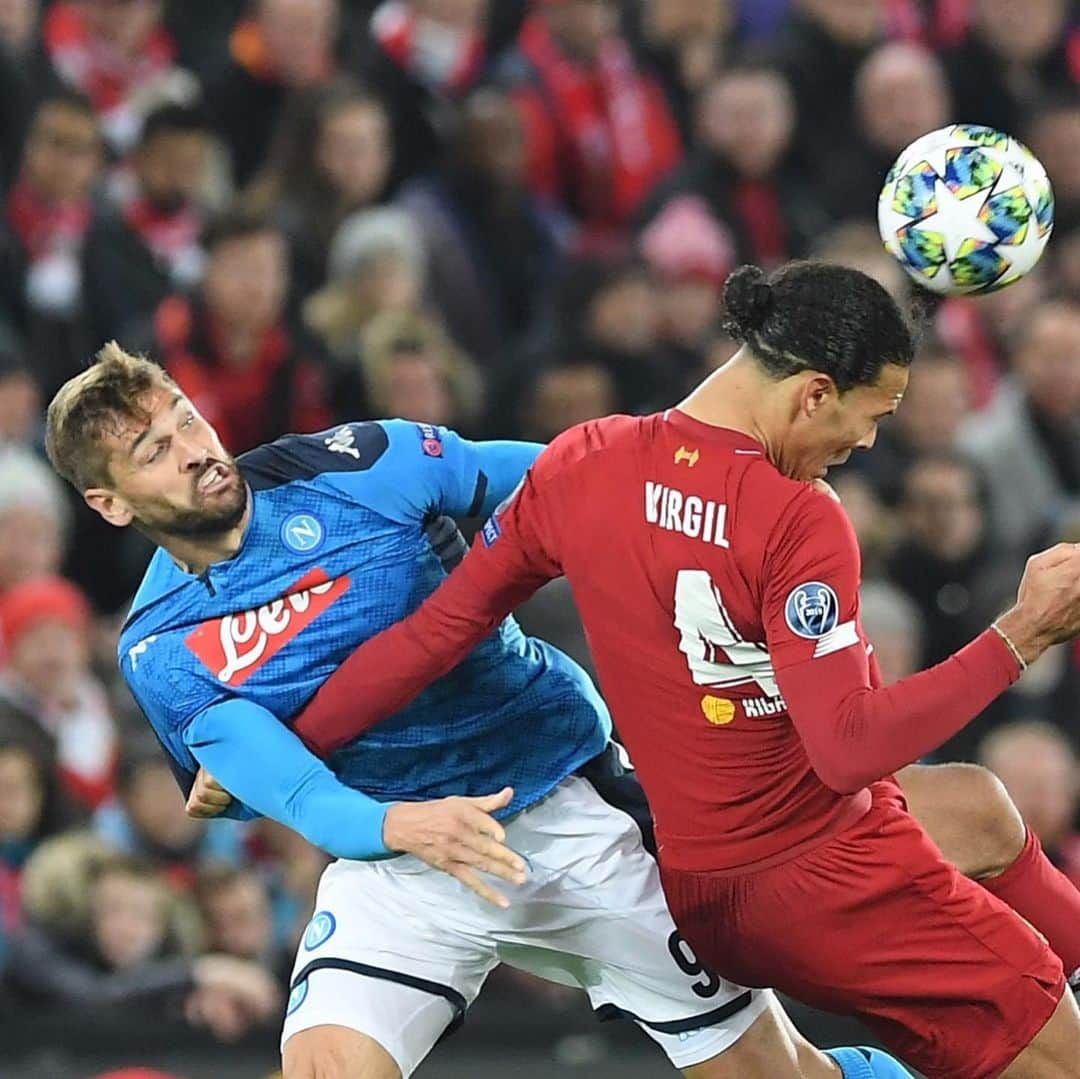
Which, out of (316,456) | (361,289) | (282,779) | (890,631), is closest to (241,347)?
(361,289)

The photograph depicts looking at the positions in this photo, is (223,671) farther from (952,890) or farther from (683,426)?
(952,890)

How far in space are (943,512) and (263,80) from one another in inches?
101

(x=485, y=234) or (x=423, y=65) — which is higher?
(x=423, y=65)

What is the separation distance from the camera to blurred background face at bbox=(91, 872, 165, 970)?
598 cm

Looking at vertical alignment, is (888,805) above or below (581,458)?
below

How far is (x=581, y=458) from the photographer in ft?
12.5

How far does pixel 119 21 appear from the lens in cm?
757

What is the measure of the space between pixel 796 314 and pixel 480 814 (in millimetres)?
889

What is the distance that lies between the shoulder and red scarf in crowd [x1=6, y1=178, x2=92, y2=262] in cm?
320

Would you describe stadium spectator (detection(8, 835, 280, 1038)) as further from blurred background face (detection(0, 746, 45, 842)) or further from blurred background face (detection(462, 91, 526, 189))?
blurred background face (detection(462, 91, 526, 189))

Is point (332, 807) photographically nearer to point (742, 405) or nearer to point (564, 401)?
point (742, 405)

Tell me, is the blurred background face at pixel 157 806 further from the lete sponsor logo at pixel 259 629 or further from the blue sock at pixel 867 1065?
the blue sock at pixel 867 1065

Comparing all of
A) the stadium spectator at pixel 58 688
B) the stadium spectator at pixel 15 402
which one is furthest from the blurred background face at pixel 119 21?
the stadium spectator at pixel 58 688

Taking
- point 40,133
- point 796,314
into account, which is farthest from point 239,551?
point 40,133
